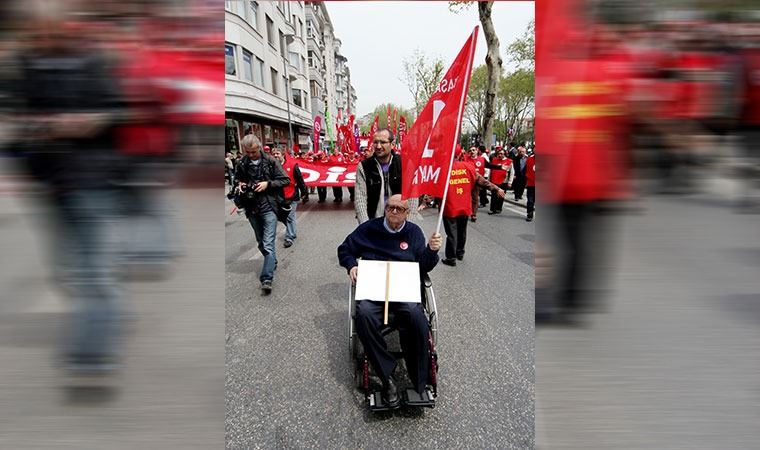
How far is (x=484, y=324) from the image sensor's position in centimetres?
313

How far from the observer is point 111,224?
0.57 m

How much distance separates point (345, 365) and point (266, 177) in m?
2.43

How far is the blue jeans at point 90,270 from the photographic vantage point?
Result: 545 millimetres

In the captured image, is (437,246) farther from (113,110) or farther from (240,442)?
(113,110)

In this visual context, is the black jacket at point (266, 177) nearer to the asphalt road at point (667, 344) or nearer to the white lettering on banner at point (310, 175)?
the asphalt road at point (667, 344)

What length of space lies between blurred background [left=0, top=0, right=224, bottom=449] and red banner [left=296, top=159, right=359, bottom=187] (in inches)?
370

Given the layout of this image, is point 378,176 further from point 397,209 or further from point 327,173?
point 327,173

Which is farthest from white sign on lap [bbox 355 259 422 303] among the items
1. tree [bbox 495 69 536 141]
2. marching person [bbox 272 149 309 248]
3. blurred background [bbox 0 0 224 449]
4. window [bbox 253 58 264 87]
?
tree [bbox 495 69 536 141]

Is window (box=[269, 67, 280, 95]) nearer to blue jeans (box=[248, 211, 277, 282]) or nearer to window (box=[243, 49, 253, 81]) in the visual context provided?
window (box=[243, 49, 253, 81])

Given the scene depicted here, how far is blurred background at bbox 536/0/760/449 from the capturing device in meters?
0.52

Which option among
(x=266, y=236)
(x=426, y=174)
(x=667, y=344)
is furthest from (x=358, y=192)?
(x=667, y=344)

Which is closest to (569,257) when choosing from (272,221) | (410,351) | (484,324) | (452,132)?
(452,132)

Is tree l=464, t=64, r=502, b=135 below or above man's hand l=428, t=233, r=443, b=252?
above

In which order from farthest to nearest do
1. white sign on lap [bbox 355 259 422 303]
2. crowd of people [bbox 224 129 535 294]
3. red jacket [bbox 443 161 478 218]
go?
red jacket [bbox 443 161 478 218]
crowd of people [bbox 224 129 535 294]
white sign on lap [bbox 355 259 422 303]
